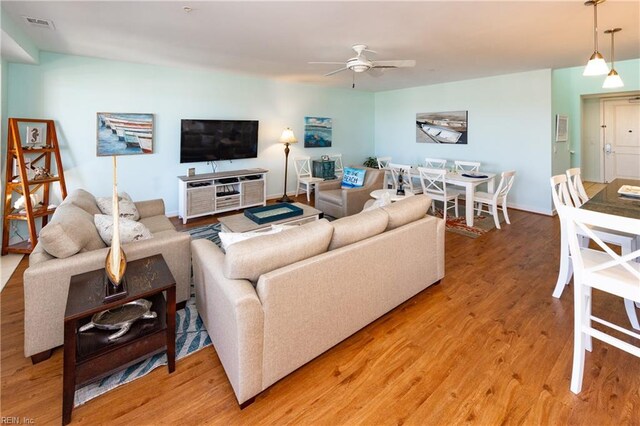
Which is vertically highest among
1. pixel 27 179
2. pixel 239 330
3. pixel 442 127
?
pixel 442 127

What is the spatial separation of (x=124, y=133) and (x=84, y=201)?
222 centimetres

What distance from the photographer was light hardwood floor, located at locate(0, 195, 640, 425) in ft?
5.03

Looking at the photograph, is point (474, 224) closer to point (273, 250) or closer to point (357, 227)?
point (357, 227)

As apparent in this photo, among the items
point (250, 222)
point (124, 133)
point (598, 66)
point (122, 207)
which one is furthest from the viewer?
point (124, 133)

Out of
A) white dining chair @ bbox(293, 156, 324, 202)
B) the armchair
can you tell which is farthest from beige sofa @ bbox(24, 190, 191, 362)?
white dining chair @ bbox(293, 156, 324, 202)

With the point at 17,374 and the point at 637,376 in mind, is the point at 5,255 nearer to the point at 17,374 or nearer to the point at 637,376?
the point at 17,374

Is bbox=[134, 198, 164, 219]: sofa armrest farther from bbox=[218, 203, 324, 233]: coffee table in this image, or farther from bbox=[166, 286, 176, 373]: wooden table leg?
bbox=[166, 286, 176, 373]: wooden table leg

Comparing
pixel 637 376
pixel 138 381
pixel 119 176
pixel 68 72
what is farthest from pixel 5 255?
pixel 637 376

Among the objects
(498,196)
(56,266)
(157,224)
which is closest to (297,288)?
(56,266)

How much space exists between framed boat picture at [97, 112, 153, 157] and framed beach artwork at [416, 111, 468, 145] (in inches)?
213

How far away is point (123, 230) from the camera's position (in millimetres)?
2324

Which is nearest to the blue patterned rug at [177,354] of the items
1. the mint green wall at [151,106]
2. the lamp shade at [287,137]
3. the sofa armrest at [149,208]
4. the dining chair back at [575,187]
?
the sofa armrest at [149,208]

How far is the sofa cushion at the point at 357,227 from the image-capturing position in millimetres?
1983

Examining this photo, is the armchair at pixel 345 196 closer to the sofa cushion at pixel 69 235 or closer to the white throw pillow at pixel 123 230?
the white throw pillow at pixel 123 230
